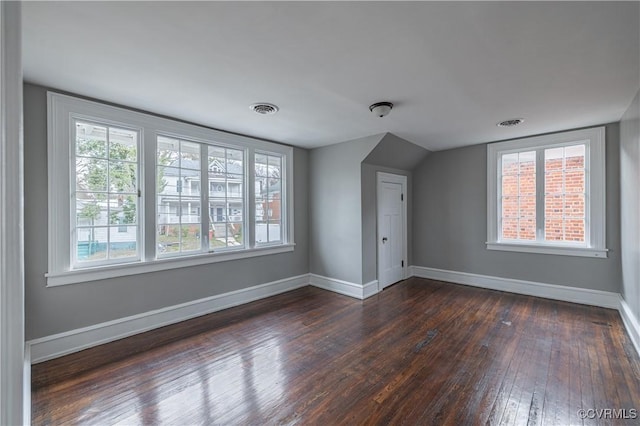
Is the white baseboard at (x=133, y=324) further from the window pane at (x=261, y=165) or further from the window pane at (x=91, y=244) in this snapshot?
the window pane at (x=261, y=165)

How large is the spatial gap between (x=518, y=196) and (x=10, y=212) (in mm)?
5468

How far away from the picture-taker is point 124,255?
2980 millimetres

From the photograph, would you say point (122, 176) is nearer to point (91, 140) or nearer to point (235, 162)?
point (91, 140)

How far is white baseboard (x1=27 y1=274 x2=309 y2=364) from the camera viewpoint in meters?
2.49

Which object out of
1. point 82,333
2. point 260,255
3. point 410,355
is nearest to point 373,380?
point 410,355

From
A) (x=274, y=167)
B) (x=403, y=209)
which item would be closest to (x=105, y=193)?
(x=274, y=167)

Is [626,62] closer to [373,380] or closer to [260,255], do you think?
[373,380]

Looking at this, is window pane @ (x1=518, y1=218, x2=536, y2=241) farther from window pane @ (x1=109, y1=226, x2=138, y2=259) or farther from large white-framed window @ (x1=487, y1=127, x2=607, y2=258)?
window pane @ (x1=109, y1=226, x2=138, y2=259)

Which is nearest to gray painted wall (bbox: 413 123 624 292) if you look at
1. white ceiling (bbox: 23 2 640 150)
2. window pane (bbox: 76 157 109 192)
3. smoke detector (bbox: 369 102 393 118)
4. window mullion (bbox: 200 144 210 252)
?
white ceiling (bbox: 23 2 640 150)

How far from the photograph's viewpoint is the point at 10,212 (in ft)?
3.32

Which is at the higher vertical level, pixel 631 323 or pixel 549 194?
pixel 549 194

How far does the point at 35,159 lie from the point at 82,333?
1.69m

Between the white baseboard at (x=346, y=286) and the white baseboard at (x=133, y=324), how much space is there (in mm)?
849
